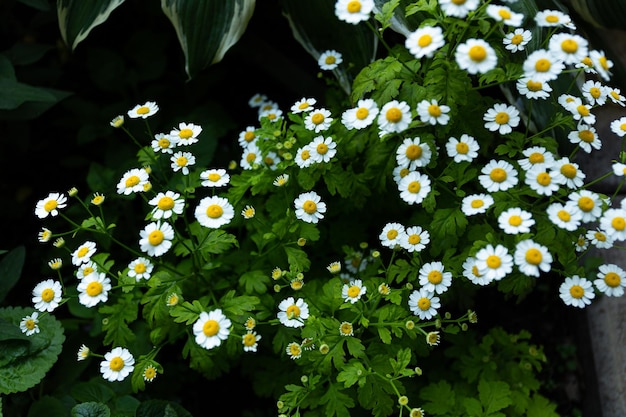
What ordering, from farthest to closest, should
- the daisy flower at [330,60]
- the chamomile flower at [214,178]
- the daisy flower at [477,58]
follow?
the daisy flower at [330,60], the chamomile flower at [214,178], the daisy flower at [477,58]

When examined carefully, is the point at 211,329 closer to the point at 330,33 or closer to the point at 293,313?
the point at 293,313

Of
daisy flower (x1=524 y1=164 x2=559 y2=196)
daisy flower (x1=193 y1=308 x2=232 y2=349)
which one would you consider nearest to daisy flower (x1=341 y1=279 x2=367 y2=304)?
daisy flower (x1=193 y1=308 x2=232 y2=349)

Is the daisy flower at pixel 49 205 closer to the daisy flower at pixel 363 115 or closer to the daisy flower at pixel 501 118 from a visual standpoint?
the daisy flower at pixel 363 115

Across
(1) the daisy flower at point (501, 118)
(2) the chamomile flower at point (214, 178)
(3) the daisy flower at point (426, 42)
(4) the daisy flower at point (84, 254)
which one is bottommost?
(4) the daisy flower at point (84, 254)

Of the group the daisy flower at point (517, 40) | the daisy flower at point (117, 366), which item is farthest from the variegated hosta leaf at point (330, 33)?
the daisy flower at point (117, 366)

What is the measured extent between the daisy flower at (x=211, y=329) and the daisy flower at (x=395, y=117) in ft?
1.26

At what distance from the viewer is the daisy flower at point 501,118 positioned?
1.03 m

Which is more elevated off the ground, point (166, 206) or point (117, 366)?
point (166, 206)

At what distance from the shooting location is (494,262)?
2.95 ft

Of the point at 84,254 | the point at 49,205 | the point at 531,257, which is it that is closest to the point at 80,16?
the point at 49,205

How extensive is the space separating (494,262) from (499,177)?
15 cm

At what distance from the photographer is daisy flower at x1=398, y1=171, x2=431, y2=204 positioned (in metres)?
0.99

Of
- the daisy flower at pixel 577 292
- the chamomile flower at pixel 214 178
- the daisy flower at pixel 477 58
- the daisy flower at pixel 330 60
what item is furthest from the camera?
the daisy flower at pixel 330 60

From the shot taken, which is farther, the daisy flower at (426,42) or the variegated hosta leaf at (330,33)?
the variegated hosta leaf at (330,33)
